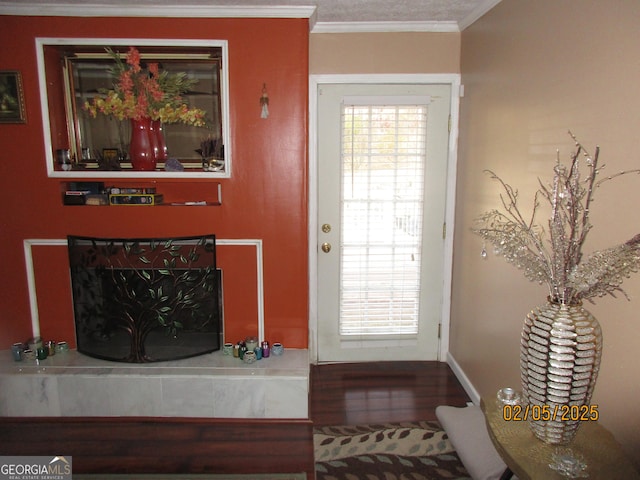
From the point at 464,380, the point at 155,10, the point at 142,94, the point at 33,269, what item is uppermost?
→ the point at 155,10

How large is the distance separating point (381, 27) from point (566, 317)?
2.30 meters

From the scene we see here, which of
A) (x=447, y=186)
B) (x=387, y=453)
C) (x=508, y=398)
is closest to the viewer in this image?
(x=508, y=398)

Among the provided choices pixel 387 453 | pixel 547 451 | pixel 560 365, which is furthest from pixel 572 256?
pixel 387 453

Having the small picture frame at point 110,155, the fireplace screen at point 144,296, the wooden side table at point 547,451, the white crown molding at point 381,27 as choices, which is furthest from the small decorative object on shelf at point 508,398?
the small picture frame at point 110,155

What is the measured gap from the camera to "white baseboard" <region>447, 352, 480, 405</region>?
2.81 metres

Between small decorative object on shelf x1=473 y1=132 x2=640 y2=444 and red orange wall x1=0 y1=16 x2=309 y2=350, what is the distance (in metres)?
1.62

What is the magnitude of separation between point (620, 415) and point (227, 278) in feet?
7.01

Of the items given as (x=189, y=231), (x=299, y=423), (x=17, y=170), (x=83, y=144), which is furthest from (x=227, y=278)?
(x=17, y=170)

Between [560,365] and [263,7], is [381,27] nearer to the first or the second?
[263,7]

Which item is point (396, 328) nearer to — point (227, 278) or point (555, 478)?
point (227, 278)

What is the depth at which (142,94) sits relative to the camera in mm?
2666

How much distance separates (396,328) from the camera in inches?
132

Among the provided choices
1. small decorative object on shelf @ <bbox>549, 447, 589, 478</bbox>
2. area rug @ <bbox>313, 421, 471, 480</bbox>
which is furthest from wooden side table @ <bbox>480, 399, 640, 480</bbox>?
area rug @ <bbox>313, 421, 471, 480</bbox>
